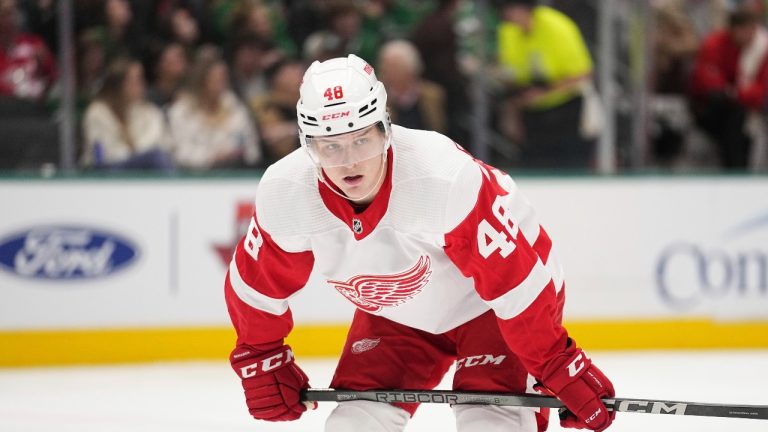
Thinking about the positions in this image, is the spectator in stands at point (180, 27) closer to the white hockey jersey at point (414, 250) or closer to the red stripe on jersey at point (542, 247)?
the white hockey jersey at point (414, 250)

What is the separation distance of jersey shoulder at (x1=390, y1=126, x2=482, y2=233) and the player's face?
9cm

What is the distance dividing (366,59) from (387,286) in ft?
10.9

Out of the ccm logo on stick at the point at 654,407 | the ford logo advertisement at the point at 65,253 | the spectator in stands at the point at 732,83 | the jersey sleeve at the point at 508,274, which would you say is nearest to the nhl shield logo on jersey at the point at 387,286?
the jersey sleeve at the point at 508,274

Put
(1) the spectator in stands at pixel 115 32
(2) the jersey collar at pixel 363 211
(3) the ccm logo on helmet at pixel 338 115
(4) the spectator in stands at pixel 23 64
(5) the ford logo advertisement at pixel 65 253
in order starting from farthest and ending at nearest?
(1) the spectator in stands at pixel 115 32 → (4) the spectator in stands at pixel 23 64 → (5) the ford logo advertisement at pixel 65 253 → (2) the jersey collar at pixel 363 211 → (3) the ccm logo on helmet at pixel 338 115

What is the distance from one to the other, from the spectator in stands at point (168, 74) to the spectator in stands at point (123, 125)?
2.2 inches

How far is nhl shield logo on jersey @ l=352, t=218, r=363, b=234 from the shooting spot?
2861 mm

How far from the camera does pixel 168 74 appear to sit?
19.5ft

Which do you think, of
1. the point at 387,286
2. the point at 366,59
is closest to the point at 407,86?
the point at 366,59

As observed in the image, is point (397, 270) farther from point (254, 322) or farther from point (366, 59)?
point (366, 59)

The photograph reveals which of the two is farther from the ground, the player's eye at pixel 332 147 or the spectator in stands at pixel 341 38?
the player's eye at pixel 332 147

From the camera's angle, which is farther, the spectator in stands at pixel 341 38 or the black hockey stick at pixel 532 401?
the spectator in stands at pixel 341 38

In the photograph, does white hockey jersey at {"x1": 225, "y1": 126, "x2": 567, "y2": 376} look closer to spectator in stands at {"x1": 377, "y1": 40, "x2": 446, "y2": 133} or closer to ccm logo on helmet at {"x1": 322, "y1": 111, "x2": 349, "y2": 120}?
ccm logo on helmet at {"x1": 322, "y1": 111, "x2": 349, "y2": 120}

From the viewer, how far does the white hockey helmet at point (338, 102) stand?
8.95 ft

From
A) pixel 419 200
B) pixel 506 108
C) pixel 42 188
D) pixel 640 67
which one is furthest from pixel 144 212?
pixel 419 200
